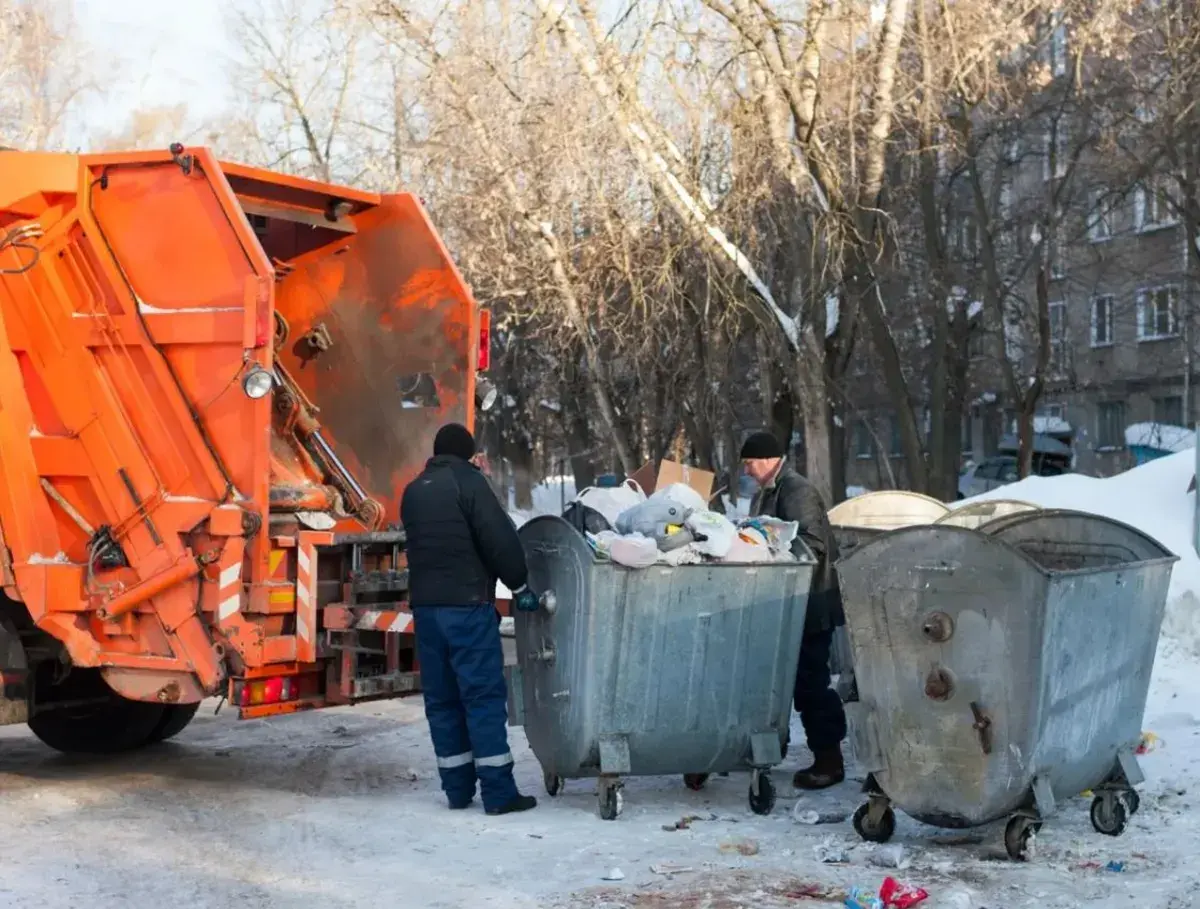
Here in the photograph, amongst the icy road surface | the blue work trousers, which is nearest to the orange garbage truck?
the blue work trousers

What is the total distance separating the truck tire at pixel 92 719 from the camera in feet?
23.6

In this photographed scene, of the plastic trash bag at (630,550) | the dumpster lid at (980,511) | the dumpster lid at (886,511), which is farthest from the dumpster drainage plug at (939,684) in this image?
the dumpster lid at (886,511)

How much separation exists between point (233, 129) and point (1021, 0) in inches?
724

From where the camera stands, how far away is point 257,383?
6.26 m

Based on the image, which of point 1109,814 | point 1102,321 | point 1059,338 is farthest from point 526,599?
point 1102,321

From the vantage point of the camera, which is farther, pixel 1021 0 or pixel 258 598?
pixel 1021 0

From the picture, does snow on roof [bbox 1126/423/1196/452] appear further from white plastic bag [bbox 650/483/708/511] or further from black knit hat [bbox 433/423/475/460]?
black knit hat [bbox 433/423/475/460]

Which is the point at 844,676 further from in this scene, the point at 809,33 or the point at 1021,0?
the point at 1021,0

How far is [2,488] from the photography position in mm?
6637

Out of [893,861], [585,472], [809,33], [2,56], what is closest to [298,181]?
[893,861]

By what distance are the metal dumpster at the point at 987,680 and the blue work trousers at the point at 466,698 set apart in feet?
4.90

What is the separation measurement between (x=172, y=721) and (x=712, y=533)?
10.9 feet

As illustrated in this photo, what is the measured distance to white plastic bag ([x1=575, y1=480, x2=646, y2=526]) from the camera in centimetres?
680

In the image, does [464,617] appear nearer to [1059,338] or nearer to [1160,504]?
[1160,504]
